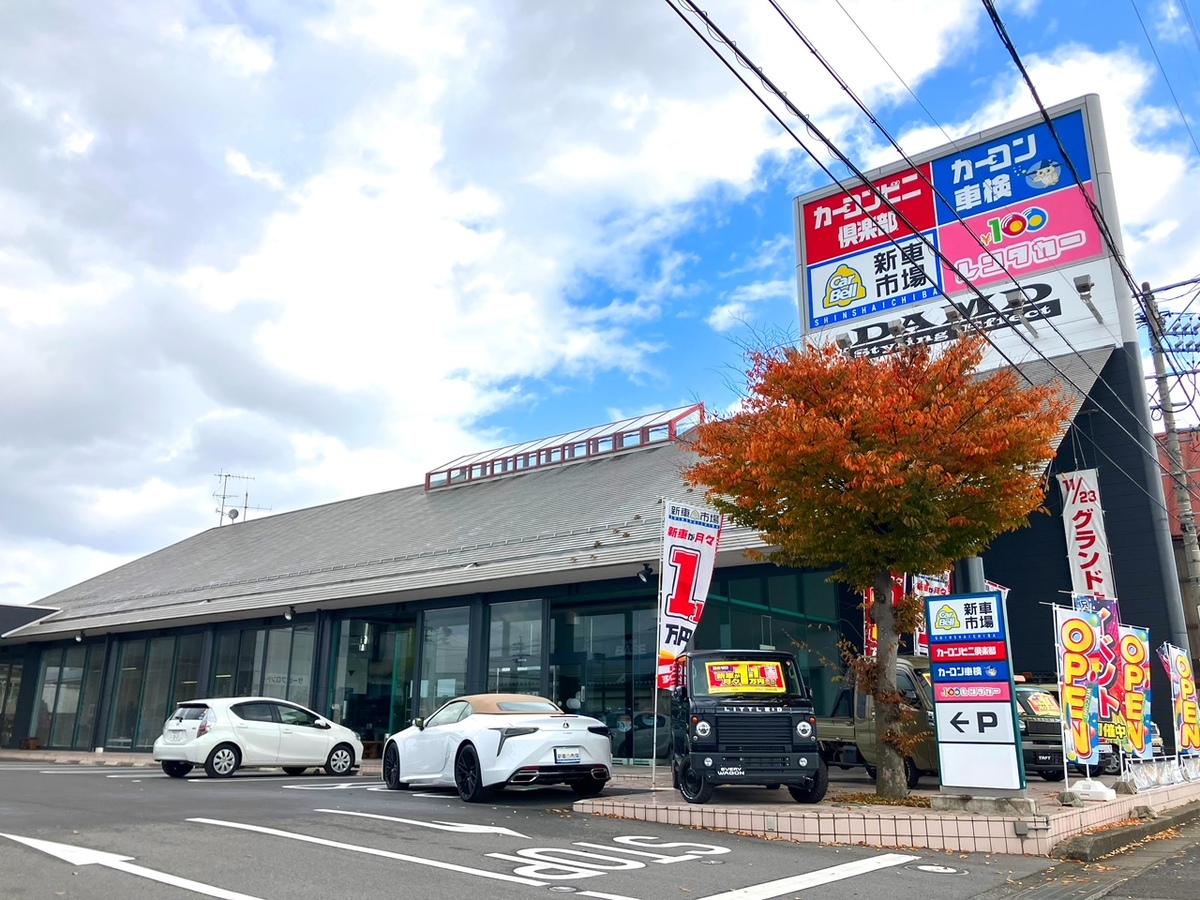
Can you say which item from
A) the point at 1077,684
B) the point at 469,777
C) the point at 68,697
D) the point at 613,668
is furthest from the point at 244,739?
the point at 68,697

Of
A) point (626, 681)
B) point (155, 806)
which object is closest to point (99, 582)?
point (626, 681)

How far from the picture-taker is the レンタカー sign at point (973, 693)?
9.43 metres

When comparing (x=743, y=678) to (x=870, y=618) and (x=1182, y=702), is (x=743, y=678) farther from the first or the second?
(x=1182, y=702)

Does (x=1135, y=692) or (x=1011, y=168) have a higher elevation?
(x=1011, y=168)

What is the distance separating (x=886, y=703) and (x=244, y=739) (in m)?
10.7

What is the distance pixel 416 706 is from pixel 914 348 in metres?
13.9

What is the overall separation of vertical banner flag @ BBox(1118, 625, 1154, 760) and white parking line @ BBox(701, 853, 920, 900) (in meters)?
5.12

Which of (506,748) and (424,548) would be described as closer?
(506,748)

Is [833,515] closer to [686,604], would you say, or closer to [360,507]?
[686,604]

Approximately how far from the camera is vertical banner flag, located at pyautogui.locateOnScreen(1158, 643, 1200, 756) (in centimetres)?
1369

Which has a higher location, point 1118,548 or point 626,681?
point 1118,548

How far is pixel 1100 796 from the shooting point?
1010 cm

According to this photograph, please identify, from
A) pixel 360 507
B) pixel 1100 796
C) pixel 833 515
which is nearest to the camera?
pixel 1100 796

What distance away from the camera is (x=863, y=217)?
86.5 feet
